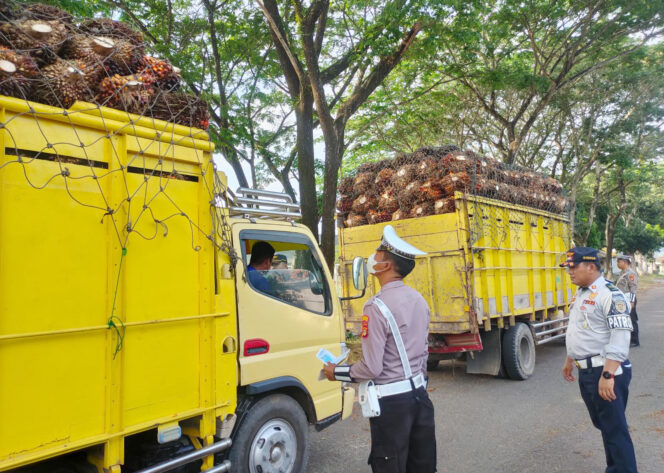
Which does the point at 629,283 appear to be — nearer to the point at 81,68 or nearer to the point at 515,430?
the point at 515,430

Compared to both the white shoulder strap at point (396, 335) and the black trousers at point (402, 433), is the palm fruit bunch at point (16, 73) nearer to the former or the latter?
the white shoulder strap at point (396, 335)

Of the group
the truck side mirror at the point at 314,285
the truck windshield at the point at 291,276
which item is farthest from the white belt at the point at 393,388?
the truck side mirror at the point at 314,285

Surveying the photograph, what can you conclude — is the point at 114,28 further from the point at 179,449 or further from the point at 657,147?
the point at 657,147

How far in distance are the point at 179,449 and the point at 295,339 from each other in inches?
42.9

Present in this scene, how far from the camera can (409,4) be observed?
7926 millimetres

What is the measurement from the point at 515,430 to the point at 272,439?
2969 mm

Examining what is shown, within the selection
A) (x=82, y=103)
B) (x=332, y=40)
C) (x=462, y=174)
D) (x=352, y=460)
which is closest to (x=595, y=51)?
(x=332, y=40)

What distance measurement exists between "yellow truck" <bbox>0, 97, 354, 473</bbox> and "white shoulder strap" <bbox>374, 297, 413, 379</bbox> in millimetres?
1013

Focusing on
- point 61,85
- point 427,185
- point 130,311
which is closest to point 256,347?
point 130,311

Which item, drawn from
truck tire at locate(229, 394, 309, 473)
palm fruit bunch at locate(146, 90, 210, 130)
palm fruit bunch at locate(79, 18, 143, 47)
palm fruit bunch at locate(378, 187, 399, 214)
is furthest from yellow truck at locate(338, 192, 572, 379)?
palm fruit bunch at locate(79, 18, 143, 47)

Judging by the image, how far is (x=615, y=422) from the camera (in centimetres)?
323

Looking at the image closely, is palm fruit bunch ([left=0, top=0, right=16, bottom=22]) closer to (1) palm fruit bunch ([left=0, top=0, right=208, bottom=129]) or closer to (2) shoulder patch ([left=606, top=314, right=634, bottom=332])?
(1) palm fruit bunch ([left=0, top=0, right=208, bottom=129])

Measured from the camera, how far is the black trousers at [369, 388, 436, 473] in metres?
2.48

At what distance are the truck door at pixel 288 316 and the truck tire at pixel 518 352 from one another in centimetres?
399
